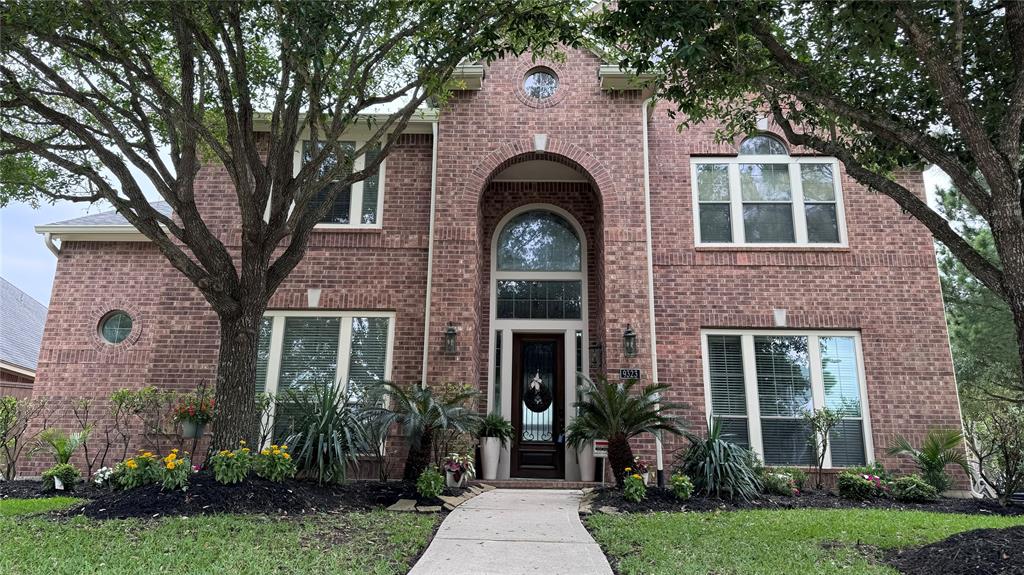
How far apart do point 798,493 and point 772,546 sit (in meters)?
3.51

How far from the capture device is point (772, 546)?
4.73 meters

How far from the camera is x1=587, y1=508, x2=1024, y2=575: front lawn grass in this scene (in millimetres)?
4195

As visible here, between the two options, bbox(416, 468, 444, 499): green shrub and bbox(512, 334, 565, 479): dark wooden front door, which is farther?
bbox(512, 334, 565, 479): dark wooden front door

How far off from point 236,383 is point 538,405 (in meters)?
4.95

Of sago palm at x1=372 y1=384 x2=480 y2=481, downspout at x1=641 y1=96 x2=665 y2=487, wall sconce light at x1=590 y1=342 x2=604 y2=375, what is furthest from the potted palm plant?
downspout at x1=641 y1=96 x2=665 y2=487

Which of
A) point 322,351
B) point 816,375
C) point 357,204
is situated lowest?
point 816,375

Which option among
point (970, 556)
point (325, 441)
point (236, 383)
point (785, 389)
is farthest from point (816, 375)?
point (236, 383)

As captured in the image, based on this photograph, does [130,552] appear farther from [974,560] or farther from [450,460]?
[974,560]

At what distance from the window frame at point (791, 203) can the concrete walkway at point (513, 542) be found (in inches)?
197

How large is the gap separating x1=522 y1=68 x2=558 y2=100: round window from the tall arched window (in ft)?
6.57

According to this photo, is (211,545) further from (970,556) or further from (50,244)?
(50,244)

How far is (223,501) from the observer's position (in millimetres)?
5324

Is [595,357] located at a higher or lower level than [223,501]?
higher

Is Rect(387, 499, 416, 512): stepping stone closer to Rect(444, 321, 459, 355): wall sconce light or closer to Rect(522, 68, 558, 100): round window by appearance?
Rect(444, 321, 459, 355): wall sconce light
